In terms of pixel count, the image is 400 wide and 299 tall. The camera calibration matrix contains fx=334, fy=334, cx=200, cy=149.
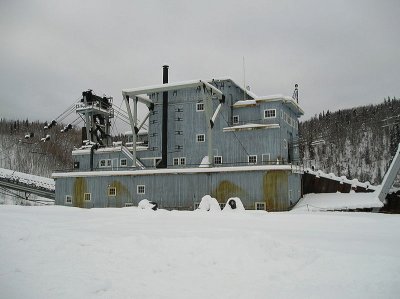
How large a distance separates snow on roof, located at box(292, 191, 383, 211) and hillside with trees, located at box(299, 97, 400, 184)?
65376mm

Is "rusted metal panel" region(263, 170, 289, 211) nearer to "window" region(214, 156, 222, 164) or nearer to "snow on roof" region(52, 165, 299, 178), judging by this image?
"snow on roof" region(52, 165, 299, 178)

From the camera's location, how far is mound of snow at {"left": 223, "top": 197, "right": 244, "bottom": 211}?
22.3 metres

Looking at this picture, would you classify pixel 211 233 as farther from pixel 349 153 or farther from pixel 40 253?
pixel 349 153

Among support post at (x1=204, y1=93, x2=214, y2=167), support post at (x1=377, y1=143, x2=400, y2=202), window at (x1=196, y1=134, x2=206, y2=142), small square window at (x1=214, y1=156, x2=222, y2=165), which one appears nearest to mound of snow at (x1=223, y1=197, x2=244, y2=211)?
support post at (x1=204, y1=93, x2=214, y2=167)

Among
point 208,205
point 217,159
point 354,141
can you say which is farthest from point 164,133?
point 354,141

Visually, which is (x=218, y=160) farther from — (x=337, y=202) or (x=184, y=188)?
(x=337, y=202)

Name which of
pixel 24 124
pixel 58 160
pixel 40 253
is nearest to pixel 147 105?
pixel 40 253

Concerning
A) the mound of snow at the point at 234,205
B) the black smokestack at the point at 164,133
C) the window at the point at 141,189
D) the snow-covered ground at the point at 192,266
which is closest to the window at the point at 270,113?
the black smokestack at the point at 164,133

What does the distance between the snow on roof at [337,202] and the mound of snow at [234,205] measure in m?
7.02

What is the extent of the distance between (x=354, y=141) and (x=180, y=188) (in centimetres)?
10821

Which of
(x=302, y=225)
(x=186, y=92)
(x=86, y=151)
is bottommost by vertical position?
(x=302, y=225)

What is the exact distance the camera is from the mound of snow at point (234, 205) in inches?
877

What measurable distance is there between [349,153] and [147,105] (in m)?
98.2

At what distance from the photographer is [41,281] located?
23.4 feet
